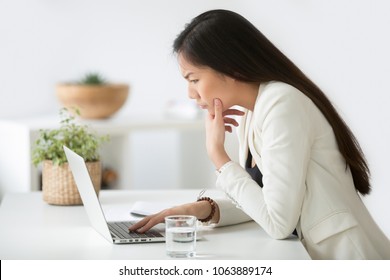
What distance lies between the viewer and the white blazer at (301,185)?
156 centimetres

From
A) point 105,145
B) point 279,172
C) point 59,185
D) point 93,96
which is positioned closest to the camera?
point 279,172

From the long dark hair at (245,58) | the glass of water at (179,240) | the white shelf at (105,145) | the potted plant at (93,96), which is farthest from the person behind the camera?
the potted plant at (93,96)

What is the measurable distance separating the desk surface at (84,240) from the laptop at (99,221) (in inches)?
0.5

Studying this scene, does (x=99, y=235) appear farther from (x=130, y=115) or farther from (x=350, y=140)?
(x=130, y=115)

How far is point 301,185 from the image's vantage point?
5.15 feet

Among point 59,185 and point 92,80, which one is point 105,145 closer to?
point 92,80

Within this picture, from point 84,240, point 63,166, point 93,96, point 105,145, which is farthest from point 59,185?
point 105,145

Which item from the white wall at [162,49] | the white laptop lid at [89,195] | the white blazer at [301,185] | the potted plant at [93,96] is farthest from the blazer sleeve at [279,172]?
the potted plant at [93,96]

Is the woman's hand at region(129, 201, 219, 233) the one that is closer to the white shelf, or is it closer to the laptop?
the laptop

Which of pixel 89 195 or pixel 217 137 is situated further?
pixel 217 137

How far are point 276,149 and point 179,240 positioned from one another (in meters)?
0.27

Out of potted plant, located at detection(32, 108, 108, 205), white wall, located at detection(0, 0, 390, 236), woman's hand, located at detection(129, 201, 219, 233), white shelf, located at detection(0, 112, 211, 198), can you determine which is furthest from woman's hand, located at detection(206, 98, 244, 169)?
white shelf, located at detection(0, 112, 211, 198)

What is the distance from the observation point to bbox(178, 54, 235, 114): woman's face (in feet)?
5.54

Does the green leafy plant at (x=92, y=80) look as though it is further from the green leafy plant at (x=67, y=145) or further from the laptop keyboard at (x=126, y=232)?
the laptop keyboard at (x=126, y=232)
